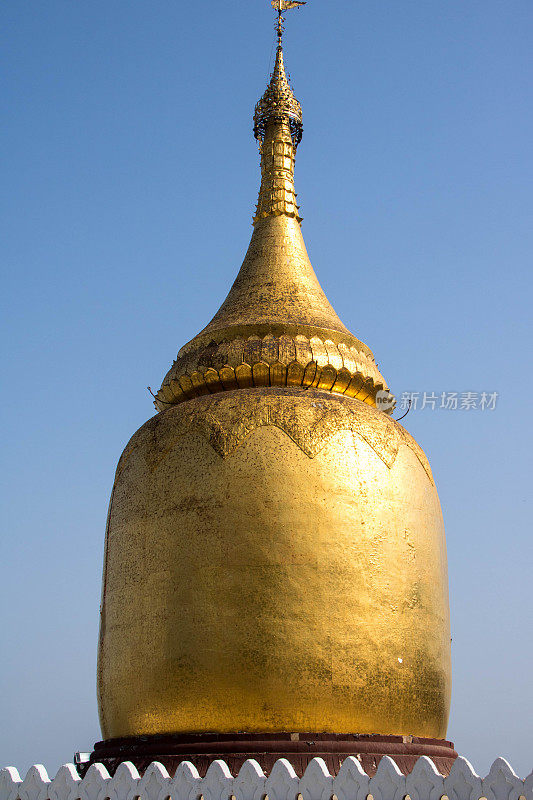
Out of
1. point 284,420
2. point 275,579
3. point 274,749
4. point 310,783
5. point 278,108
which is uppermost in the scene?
point 278,108

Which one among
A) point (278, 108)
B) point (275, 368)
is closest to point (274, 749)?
point (275, 368)

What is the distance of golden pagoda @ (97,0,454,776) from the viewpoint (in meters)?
9.01

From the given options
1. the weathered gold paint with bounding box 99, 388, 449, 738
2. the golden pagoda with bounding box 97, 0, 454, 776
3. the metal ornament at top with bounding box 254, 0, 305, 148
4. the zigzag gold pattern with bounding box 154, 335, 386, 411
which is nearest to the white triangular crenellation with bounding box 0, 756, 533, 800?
the golden pagoda with bounding box 97, 0, 454, 776

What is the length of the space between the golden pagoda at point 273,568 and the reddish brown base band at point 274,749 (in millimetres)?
29

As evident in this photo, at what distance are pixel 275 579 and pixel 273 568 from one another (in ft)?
0.41

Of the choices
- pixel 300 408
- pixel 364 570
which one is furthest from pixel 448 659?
pixel 300 408

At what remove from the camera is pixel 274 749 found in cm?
854

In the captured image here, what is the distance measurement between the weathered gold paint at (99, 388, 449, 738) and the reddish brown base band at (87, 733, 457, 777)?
0.16 metres

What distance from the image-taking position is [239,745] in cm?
861

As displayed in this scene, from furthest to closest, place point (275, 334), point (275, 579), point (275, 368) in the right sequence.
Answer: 1. point (275, 334)
2. point (275, 368)
3. point (275, 579)

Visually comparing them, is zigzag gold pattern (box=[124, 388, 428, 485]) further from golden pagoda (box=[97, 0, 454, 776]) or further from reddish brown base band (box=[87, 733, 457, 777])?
reddish brown base band (box=[87, 733, 457, 777])

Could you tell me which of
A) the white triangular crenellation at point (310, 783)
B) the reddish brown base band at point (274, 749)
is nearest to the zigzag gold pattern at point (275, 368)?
the reddish brown base band at point (274, 749)

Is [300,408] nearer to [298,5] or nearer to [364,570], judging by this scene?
[364,570]

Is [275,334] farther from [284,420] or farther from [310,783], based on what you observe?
[310,783]
